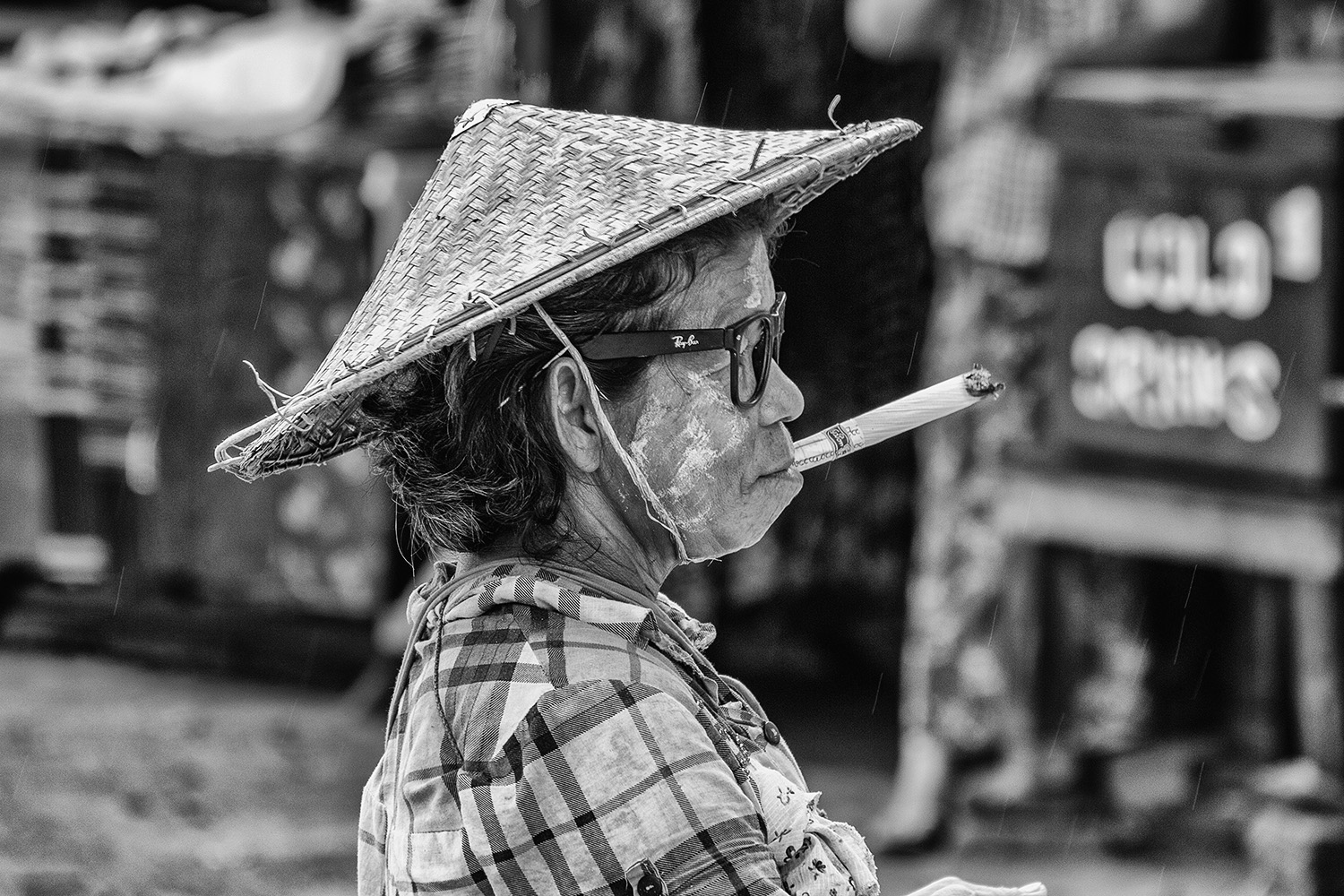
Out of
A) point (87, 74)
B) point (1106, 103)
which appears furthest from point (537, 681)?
point (87, 74)

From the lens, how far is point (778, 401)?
165 cm

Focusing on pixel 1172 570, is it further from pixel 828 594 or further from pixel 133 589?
pixel 133 589

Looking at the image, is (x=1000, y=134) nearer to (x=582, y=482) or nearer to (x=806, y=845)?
(x=582, y=482)

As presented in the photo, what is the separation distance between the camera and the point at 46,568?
801cm

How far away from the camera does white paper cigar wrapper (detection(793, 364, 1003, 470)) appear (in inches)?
67.6

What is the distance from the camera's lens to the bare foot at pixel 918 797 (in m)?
5.05

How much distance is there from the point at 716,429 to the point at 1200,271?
3.24 meters

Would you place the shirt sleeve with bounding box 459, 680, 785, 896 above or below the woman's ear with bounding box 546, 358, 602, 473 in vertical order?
below

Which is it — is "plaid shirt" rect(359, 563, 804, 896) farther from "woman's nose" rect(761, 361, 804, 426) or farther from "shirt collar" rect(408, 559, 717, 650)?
"woman's nose" rect(761, 361, 804, 426)

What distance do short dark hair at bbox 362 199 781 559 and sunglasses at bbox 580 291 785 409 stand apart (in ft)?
0.04

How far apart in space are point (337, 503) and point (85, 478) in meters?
1.64

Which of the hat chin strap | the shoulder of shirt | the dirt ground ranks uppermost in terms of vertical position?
the hat chin strap

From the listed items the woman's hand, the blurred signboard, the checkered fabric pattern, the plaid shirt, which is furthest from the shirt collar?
the checkered fabric pattern

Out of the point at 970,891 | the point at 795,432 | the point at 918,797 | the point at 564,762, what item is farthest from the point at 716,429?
the point at 795,432
